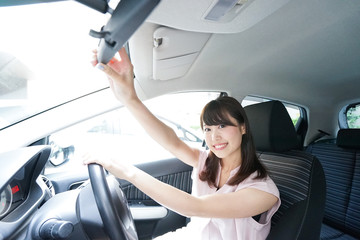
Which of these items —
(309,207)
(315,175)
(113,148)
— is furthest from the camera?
(113,148)

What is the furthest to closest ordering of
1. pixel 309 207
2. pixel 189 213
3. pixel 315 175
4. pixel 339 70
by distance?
1. pixel 339 70
2. pixel 315 175
3. pixel 309 207
4. pixel 189 213

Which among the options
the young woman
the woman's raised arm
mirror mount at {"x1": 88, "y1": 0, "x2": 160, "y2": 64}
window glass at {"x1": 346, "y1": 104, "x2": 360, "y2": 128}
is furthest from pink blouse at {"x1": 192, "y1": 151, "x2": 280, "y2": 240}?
window glass at {"x1": 346, "y1": 104, "x2": 360, "y2": 128}

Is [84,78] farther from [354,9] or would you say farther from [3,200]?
[354,9]

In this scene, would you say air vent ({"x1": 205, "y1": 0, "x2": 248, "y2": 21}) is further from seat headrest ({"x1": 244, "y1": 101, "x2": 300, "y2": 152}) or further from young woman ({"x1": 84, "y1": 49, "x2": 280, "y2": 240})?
seat headrest ({"x1": 244, "y1": 101, "x2": 300, "y2": 152})

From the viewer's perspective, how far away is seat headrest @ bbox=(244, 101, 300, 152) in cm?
157

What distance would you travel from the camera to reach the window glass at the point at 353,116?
113 inches

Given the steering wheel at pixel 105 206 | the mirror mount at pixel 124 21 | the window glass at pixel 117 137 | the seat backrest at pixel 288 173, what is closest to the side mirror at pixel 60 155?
the window glass at pixel 117 137

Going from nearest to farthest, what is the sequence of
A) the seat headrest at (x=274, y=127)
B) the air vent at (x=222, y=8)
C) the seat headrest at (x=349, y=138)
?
the air vent at (x=222, y=8), the seat headrest at (x=274, y=127), the seat headrest at (x=349, y=138)

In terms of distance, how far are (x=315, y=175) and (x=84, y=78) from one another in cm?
157

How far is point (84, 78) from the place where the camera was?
5.66 ft

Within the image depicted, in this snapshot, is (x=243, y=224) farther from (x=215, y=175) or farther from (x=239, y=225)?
(x=215, y=175)

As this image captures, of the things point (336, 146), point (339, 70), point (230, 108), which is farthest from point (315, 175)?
point (336, 146)

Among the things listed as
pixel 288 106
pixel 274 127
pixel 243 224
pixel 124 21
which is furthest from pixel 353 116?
pixel 124 21

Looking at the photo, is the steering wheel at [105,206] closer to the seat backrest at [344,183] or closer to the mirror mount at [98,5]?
the mirror mount at [98,5]
